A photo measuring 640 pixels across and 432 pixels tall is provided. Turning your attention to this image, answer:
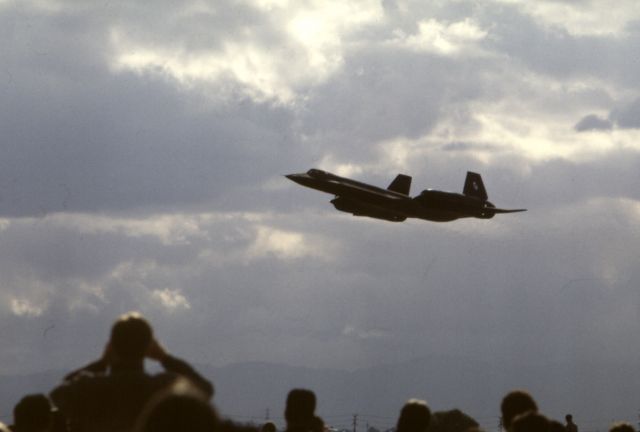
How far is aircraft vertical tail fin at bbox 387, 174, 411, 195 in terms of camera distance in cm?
8575

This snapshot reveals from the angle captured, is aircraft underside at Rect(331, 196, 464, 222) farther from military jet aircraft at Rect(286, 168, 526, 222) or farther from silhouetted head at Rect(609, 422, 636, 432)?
silhouetted head at Rect(609, 422, 636, 432)

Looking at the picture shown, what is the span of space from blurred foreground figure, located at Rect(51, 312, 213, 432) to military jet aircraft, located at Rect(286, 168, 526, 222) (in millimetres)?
66465

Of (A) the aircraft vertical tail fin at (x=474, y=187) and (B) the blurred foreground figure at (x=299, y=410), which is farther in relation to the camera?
(A) the aircraft vertical tail fin at (x=474, y=187)

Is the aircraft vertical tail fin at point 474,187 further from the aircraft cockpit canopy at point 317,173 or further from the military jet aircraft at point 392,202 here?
the aircraft cockpit canopy at point 317,173

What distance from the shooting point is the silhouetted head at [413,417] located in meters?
11.6

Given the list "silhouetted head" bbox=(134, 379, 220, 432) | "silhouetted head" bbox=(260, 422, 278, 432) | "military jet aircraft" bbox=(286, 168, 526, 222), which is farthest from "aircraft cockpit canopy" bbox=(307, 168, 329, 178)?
"silhouetted head" bbox=(134, 379, 220, 432)

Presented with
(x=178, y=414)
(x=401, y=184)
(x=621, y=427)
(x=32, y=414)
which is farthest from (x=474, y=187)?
(x=178, y=414)

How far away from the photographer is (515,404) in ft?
37.9

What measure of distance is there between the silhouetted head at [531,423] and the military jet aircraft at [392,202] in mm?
66317

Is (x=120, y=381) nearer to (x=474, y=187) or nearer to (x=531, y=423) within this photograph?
(x=531, y=423)

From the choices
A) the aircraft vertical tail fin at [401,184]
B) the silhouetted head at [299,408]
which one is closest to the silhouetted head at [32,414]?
the silhouetted head at [299,408]

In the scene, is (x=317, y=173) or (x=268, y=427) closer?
(x=268, y=427)

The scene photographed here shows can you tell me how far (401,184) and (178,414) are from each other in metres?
80.0

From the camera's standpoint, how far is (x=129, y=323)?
10.0 meters
